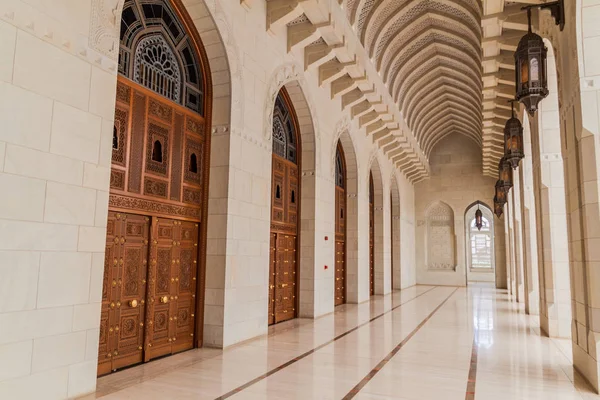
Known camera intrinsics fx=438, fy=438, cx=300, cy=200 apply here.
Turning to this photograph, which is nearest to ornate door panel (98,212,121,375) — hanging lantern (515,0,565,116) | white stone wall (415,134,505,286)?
hanging lantern (515,0,565,116)

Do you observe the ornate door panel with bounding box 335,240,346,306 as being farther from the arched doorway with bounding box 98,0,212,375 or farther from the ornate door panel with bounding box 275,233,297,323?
the arched doorway with bounding box 98,0,212,375

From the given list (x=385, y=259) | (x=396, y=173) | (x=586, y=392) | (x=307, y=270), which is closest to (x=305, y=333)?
(x=307, y=270)

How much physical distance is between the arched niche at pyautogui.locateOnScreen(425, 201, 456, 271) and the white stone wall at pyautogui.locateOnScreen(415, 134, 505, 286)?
0.22m

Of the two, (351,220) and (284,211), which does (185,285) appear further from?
(351,220)

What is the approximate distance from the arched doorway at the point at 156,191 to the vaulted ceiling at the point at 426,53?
465 cm

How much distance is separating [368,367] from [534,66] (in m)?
3.63

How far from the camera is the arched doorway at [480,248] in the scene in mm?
22453

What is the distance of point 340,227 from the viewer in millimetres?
10711

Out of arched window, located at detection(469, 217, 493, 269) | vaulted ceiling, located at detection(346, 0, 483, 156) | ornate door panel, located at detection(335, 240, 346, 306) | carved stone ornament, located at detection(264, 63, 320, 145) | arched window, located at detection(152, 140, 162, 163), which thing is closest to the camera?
arched window, located at detection(152, 140, 162, 163)

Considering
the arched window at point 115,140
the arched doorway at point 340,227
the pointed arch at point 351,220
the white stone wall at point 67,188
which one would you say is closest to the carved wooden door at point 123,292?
the white stone wall at point 67,188

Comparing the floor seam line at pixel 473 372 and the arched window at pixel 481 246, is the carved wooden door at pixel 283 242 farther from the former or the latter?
the arched window at pixel 481 246

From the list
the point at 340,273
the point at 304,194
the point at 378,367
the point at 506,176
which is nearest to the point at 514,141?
the point at 506,176

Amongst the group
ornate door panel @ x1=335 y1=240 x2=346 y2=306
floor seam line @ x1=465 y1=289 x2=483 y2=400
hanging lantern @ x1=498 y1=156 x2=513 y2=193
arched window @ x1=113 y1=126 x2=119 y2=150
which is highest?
hanging lantern @ x1=498 y1=156 x2=513 y2=193

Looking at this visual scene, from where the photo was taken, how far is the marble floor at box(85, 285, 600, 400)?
3.86 metres
